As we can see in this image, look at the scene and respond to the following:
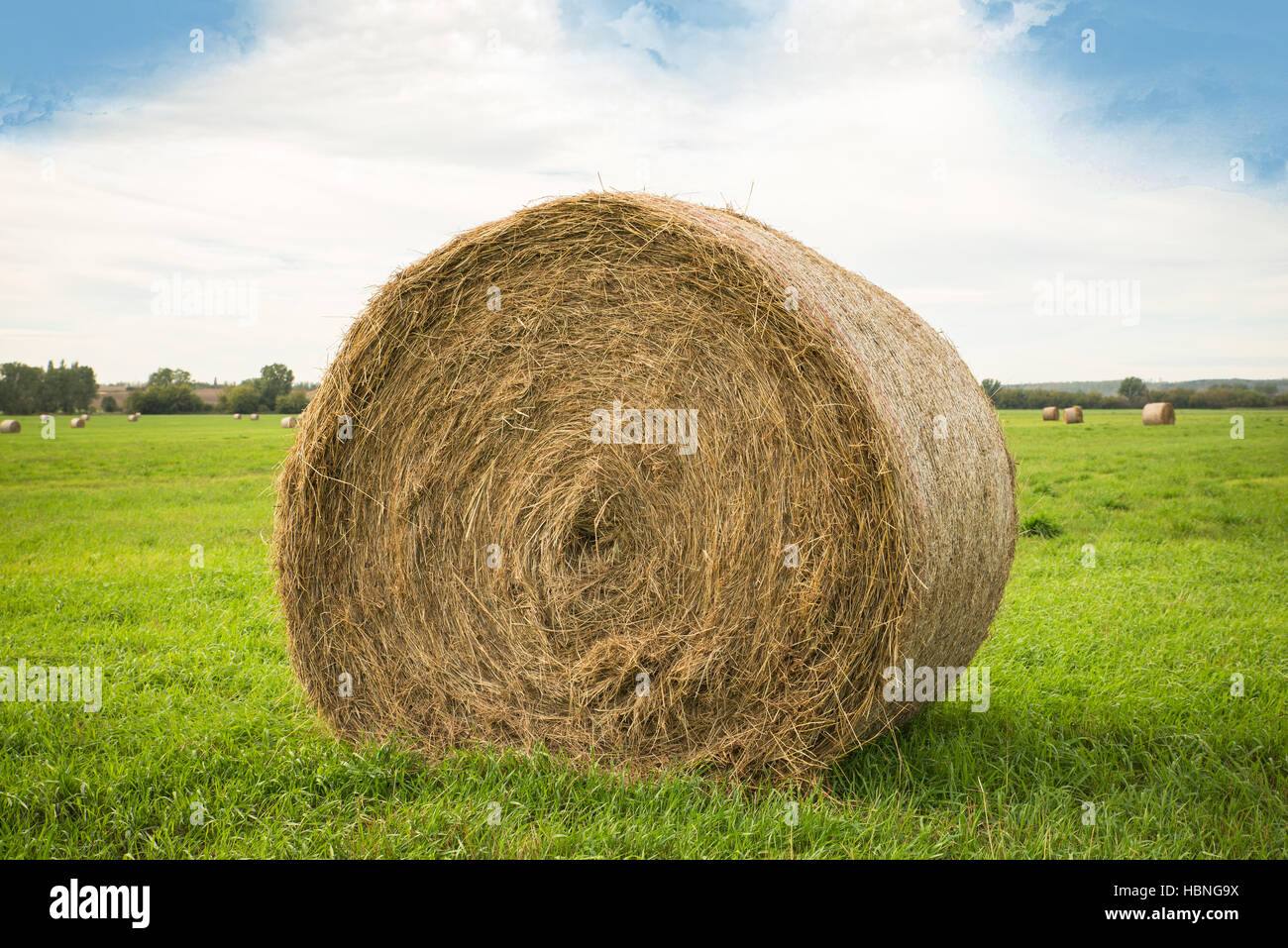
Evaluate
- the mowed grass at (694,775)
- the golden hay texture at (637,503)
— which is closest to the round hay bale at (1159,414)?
the mowed grass at (694,775)

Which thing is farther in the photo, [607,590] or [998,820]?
[607,590]

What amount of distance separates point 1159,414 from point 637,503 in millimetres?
31426

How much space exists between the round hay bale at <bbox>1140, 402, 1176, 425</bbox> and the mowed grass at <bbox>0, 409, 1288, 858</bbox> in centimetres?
2461

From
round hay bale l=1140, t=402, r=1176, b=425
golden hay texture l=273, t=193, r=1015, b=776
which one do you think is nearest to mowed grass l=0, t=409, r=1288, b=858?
golden hay texture l=273, t=193, r=1015, b=776

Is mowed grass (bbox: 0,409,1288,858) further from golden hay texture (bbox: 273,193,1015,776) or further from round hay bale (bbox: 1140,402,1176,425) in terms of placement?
round hay bale (bbox: 1140,402,1176,425)

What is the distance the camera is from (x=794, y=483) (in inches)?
162

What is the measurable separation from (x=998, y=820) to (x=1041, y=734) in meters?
1.04

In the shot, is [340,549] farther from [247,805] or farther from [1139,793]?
[1139,793]

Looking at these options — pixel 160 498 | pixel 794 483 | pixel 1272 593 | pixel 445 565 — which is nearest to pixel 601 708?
pixel 445 565

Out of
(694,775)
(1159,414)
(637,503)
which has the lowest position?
(694,775)

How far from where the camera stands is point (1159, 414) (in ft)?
101

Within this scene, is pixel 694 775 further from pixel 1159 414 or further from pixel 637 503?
pixel 1159 414

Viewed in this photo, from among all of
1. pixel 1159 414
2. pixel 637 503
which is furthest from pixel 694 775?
pixel 1159 414

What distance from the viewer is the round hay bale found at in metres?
30.9
